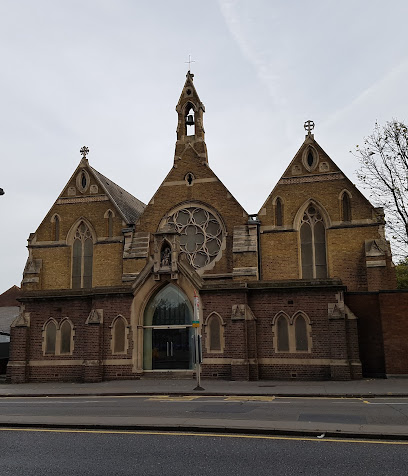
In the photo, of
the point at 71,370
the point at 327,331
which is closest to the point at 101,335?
the point at 71,370

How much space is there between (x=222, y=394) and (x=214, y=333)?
5621 millimetres

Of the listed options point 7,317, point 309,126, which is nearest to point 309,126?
point 309,126

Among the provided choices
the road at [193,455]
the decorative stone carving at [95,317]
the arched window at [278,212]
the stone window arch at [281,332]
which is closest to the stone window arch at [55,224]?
the decorative stone carving at [95,317]

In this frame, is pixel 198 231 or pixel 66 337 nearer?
pixel 66 337

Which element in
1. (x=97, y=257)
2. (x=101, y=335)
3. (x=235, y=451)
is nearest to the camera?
(x=235, y=451)

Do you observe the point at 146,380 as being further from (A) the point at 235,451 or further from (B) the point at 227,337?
(A) the point at 235,451

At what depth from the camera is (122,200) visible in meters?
36.8

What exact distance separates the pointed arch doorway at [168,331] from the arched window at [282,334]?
3.80 metres

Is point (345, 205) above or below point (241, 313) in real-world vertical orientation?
above

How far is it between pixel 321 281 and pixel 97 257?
50.5 feet

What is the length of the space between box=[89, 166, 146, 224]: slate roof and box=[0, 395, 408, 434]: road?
18.4 metres

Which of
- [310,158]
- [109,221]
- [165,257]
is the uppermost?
[310,158]

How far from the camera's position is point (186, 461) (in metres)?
7.62

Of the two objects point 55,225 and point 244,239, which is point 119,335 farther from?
point 55,225
